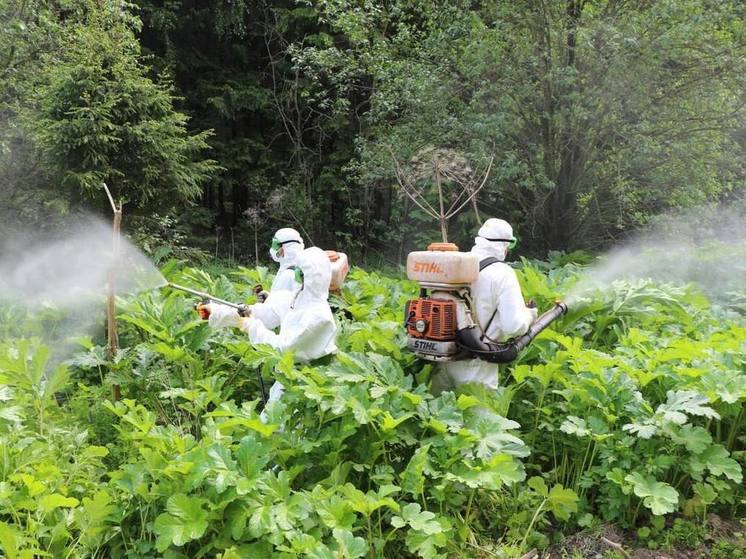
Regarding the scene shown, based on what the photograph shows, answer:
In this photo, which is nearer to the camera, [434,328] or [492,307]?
[434,328]

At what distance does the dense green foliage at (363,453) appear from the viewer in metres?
3.19

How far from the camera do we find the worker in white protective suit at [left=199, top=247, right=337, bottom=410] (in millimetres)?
4273

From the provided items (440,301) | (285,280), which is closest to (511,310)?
(440,301)

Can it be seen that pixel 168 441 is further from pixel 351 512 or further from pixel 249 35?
pixel 249 35

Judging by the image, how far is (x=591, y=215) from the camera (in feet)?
37.4

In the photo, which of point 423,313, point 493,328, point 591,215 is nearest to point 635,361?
point 493,328

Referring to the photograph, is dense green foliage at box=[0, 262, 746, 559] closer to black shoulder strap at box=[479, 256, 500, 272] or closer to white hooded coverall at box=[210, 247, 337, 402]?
white hooded coverall at box=[210, 247, 337, 402]

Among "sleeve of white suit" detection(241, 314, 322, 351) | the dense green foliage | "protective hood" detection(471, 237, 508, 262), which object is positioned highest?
"protective hood" detection(471, 237, 508, 262)

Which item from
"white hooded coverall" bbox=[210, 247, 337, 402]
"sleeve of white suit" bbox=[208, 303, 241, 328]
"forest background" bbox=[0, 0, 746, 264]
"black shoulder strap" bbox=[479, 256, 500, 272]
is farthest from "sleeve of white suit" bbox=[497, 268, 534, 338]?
"forest background" bbox=[0, 0, 746, 264]

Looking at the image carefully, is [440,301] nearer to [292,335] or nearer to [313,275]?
[313,275]

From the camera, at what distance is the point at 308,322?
425 centimetres

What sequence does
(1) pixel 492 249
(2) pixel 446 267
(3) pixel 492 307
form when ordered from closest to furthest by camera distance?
(2) pixel 446 267 → (3) pixel 492 307 → (1) pixel 492 249

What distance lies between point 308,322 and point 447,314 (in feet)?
3.01

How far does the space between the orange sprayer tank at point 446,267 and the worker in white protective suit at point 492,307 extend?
0.28 m
